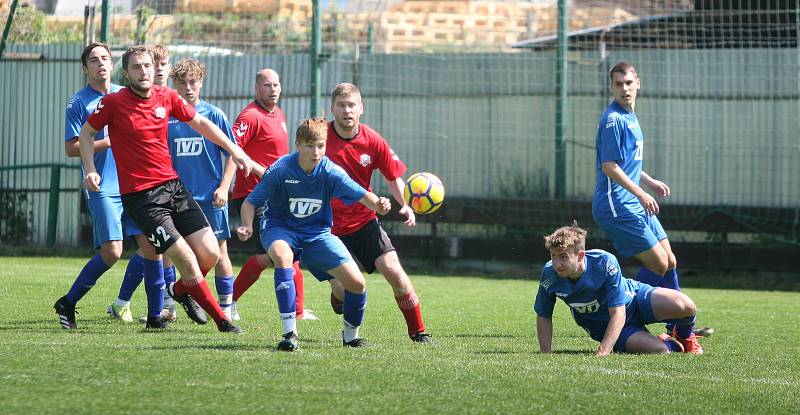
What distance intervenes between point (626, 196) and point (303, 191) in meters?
3.04

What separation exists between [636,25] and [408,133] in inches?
181

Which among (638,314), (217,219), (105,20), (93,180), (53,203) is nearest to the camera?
(93,180)

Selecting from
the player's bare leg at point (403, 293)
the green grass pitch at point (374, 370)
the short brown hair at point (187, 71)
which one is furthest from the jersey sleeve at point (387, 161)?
the short brown hair at point (187, 71)

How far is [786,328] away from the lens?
1016cm

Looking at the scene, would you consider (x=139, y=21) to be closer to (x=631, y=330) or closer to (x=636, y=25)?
(x=636, y=25)

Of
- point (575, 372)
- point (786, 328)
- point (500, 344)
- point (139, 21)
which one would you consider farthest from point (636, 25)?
point (575, 372)

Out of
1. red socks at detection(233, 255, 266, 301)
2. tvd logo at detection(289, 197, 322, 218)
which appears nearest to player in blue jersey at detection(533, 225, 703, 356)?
tvd logo at detection(289, 197, 322, 218)

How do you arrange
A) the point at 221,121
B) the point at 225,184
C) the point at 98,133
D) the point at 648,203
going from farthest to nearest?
the point at 221,121 → the point at 98,133 → the point at 225,184 → the point at 648,203

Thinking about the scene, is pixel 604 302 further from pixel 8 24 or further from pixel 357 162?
pixel 8 24

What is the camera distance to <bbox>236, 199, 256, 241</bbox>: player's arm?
7573 millimetres

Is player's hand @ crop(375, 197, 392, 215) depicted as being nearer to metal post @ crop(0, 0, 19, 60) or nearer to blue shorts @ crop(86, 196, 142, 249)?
blue shorts @ crop(86, 196, 142, 249)

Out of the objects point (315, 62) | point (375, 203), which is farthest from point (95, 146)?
point (315, 62)

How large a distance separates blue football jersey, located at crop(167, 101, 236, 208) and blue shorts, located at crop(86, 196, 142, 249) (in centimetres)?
61

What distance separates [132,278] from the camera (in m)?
9.71
